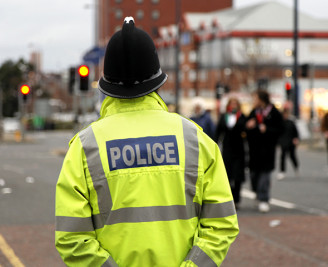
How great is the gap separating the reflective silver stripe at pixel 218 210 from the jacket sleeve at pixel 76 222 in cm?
43

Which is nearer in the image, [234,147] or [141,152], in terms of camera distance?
[141,152]

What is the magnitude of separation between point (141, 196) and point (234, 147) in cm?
917

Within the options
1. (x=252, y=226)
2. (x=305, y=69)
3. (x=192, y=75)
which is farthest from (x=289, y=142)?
(x=192, y=75)

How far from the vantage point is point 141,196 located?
3025mm

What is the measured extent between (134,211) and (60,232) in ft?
0.96

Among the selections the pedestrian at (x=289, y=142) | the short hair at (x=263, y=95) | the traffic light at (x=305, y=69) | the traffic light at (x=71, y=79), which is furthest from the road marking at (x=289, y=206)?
the traffic light at (x=305, y=69)

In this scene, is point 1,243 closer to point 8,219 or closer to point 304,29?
point 8,219

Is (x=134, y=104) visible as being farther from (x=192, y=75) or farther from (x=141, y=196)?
(x=192, y=75)

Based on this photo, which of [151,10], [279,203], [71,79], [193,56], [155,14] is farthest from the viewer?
[155,14]

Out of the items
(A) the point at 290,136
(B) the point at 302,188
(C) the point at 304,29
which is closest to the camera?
(B) the point at 302,188

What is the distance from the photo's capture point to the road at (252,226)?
8.06 m

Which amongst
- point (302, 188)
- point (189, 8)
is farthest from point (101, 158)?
point (189, 8)

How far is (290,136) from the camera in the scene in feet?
63.8

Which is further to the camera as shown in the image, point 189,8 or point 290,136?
point 189,8
